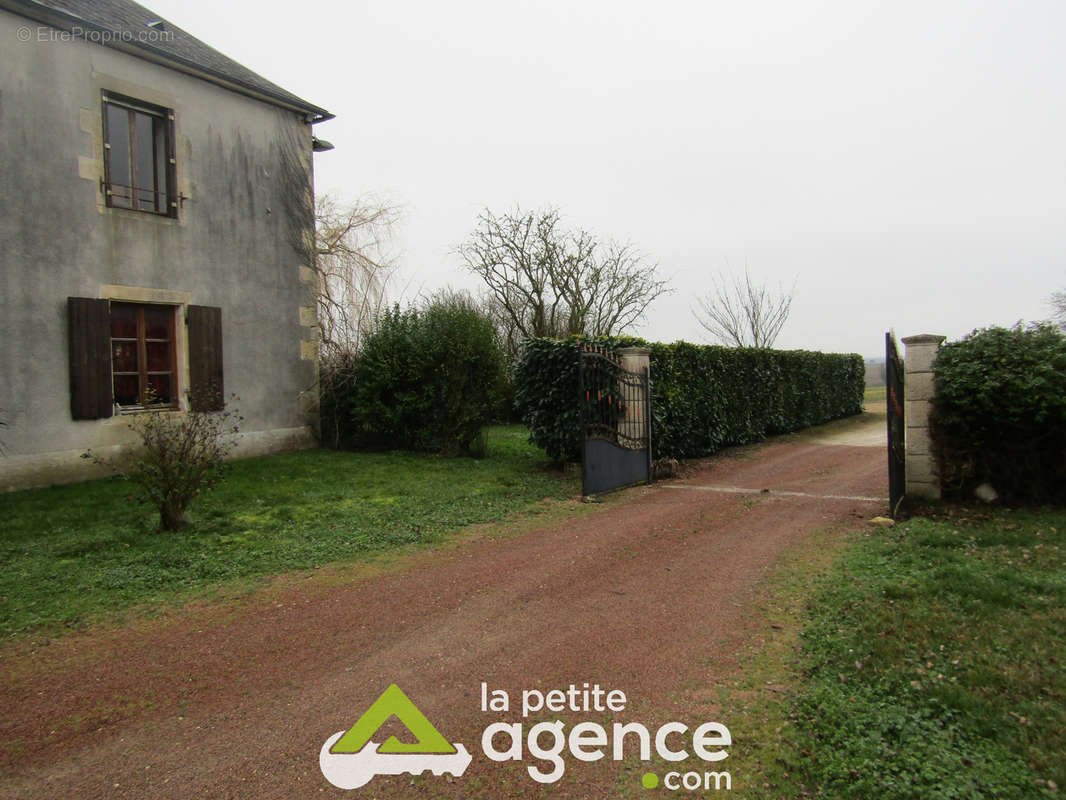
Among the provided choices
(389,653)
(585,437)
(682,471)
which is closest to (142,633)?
(389,653)

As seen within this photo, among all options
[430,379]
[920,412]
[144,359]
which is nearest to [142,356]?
[144,359]

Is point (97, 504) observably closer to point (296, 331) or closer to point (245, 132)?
point (296, 331)

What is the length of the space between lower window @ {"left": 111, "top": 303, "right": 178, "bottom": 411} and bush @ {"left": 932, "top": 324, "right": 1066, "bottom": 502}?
10.5 meters

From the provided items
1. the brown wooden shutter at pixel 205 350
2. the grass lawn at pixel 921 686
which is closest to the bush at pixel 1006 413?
the grass lawn at pixel 921 686

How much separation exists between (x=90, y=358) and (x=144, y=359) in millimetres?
922

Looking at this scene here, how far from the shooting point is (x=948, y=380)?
23.0 ft

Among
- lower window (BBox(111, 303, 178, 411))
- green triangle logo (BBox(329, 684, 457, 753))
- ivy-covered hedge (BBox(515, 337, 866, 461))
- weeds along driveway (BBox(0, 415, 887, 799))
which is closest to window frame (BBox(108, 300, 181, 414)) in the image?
lower window (BBox(111, 303, 178, 411))

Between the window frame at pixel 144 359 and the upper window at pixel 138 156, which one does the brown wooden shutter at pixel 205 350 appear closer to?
the window frame at pixel 144 359

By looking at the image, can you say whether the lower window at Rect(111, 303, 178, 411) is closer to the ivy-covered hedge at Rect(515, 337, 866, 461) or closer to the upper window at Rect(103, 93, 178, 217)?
the upper window at Rect(103, 93, 178, 217)

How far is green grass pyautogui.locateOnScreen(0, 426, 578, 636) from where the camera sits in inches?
197

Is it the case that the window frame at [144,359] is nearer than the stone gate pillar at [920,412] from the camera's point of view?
No

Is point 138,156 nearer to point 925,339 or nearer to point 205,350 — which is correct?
point 205,350

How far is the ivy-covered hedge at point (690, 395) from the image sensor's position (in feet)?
34.7

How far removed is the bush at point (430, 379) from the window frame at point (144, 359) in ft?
10.5
